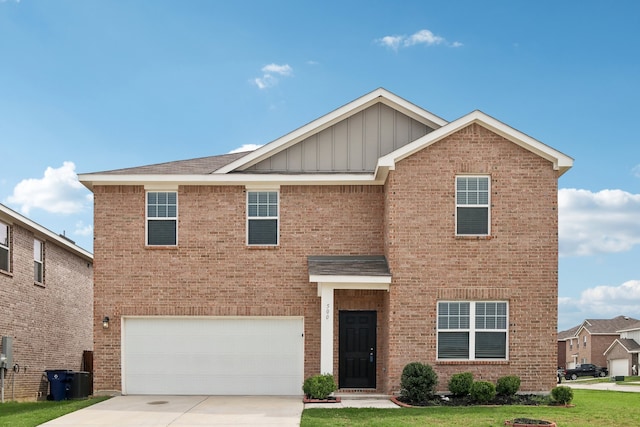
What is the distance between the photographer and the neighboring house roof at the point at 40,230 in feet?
68.9

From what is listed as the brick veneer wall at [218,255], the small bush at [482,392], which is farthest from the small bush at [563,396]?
the brick veneer wall at [218,255]

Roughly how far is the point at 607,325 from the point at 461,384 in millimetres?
59810

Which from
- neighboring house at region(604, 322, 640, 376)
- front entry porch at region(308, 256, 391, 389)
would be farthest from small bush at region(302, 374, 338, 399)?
neighboring house at region(604, 322, 640, 376)

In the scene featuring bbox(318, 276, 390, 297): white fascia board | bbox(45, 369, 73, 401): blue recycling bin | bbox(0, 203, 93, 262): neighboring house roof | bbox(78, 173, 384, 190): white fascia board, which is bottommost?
bbox(45, 369, 73, 401): blue recycling bin

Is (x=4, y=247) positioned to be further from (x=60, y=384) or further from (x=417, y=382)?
(x=417, y=382)

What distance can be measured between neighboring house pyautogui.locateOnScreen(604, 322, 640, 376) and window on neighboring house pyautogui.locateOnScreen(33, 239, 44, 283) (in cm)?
5105

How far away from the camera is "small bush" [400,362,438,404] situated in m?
17.2

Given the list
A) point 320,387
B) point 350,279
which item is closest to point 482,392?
point 320,387

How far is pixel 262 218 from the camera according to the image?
20016mm

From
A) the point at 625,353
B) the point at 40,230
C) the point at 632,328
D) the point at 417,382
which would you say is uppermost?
the point at 40,230

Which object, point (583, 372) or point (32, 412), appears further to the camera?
point (583, 372)

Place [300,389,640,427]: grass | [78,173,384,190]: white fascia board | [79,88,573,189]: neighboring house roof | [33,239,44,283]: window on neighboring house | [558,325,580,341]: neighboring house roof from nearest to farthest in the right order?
[300,389,640,427]: grass
[79,88,573,189]: neighboring house roof
[78,173,384,190]: white fascia board
[33,239,44,283]: window on neighboring house
[558,325,580,341]: neighboring house roof

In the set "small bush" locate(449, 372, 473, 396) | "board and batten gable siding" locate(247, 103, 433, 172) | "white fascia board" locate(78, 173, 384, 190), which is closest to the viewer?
"small bush" locate(449, 372, 473, 396)

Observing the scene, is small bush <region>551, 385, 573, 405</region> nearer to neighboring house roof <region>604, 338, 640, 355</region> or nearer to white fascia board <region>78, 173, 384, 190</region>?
white fascia board <region>78, 173, 384, 190</region>
